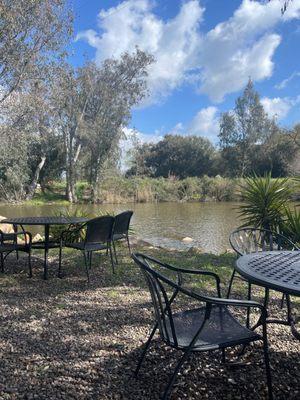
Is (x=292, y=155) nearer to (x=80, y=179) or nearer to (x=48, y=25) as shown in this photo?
(x=80, y=179)

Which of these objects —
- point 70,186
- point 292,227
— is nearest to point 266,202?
point 292,227

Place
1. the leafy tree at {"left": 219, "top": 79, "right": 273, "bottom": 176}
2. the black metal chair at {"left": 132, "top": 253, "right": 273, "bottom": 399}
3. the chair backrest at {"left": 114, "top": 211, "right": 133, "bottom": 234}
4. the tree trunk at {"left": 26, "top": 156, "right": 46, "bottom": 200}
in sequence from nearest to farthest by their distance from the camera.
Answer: the black metal chair at {"left": 132, "top": 253, "right": 273, "bottom": 399}
the chair backrest at {"left": 114, "top": 211, "right": 133, "bottom": 234}
the tree trunk at {"left": 26, "top": 156, "right": 46, "bottom": 200}
the leafy tree at {"left": 219, "top": 79, "right": 273, "bottom": 176}

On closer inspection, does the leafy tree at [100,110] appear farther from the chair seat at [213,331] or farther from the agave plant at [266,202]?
the chair seat at [213,331]

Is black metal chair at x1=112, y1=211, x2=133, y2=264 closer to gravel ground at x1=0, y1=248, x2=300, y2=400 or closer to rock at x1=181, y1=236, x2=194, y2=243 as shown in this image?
gravel ground at x1=0, y1=248, x2=300, y2=400

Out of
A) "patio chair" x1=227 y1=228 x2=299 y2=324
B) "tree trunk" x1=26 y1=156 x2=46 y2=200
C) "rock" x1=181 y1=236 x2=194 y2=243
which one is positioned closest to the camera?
"patio chair" x1=227 y1=228 x2=299 y2=324

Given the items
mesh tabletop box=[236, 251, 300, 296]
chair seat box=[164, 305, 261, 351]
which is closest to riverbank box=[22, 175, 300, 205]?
mesh tabletop box=[236, 251, 300, 296]

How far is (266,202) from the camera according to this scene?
20.7 ft

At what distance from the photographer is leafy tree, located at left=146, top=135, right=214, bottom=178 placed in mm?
37594

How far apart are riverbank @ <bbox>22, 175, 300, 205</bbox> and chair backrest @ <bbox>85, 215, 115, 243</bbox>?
63.1 ft

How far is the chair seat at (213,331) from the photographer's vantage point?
1.69m

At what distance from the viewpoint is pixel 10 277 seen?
13.7 ft

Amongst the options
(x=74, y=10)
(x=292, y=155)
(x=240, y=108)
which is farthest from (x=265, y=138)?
(x=74, y=10)

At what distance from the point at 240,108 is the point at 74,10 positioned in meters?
30.7

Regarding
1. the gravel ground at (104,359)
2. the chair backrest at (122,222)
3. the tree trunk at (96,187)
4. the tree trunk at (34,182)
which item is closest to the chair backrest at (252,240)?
the gravel ground at (104,359)
